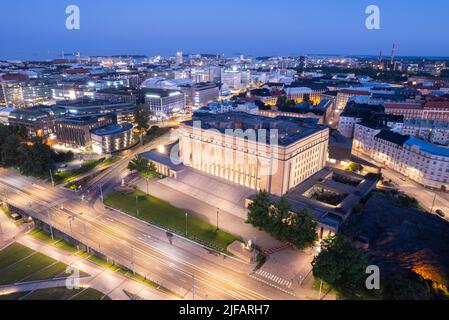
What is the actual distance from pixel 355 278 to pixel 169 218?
48.4 m

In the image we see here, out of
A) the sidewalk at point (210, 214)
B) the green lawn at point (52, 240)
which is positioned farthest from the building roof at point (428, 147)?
the green lawn at point (52, 240)

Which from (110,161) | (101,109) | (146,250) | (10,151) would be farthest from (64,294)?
(101,109)

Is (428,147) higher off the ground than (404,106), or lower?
lower

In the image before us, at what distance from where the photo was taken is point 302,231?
66750 mm

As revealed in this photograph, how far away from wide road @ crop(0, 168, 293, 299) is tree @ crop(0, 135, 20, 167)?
70.8 feet

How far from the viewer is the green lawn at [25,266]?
61944mm

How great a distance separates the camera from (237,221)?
267 ft

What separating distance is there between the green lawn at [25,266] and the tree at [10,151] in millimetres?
54227

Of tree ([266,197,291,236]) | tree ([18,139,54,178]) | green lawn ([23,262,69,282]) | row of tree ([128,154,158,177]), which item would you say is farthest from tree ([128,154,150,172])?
tree ([266,197,291,236])

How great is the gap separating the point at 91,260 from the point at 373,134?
4520 inches

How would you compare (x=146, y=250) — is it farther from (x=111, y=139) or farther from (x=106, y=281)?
(x=111, y=139)

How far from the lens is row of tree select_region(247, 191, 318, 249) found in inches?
2625
